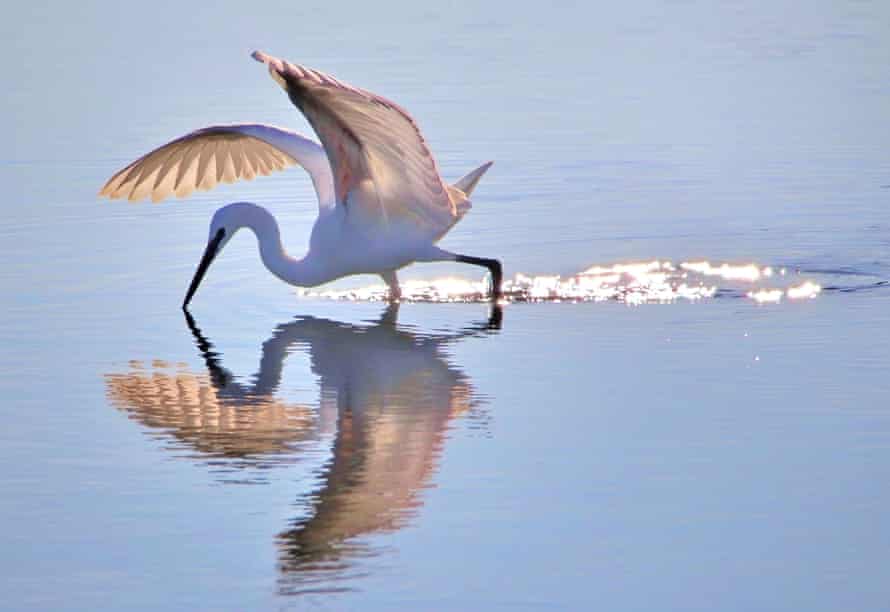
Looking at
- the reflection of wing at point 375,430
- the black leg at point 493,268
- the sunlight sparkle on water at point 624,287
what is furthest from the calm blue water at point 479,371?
the black leg at point 493,268

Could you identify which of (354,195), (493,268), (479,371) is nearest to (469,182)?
(493,268)

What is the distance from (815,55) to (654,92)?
2846 mm

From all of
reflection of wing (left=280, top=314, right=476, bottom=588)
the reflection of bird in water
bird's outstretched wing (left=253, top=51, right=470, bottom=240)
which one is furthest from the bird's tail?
reflection of wing (left=280, top=314, right=476, bottom=588)

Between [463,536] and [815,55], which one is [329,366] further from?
[815,55]

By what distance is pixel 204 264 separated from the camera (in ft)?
42.7

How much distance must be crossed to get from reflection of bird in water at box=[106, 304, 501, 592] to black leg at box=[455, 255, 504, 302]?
459mm

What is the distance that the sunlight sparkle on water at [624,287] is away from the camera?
12961mm

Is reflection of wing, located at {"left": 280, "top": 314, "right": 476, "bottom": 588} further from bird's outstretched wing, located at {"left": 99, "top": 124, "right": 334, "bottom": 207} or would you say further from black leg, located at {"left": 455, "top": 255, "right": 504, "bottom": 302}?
bird's outstretched wing, located at {"left": 99, "top": 124, "right": 334, "bottom": 207}

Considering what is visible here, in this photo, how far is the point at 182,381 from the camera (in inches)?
438

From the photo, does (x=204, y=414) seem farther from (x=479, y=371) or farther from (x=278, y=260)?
(x=278, y=260)

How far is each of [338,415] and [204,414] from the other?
675 millimetres

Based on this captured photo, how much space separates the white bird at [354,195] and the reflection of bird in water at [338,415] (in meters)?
0.44

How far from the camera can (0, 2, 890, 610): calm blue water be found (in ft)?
25.7

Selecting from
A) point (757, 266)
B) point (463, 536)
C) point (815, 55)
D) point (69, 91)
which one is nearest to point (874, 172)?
point (757, 266)
